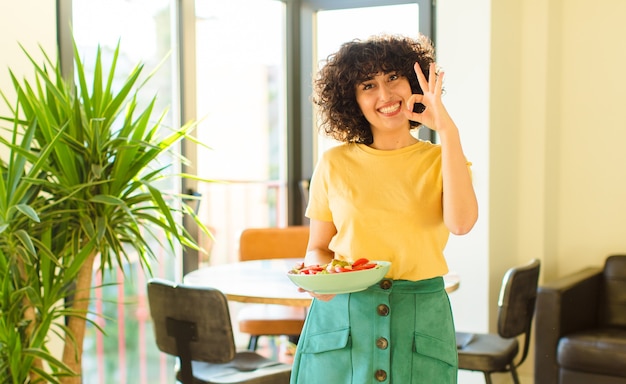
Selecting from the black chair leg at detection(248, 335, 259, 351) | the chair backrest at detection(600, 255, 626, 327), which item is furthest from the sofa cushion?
the black chair leg at detection(248, 335, 259, 351)

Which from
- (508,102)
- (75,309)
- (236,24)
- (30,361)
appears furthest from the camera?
(236,24)

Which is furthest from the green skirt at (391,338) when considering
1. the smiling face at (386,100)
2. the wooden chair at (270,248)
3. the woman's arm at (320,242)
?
the wooden chair at (270,248)

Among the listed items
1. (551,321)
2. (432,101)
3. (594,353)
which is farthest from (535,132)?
(432,101)

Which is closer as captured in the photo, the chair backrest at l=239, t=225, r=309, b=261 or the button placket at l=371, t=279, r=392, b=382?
the button placket at l=371, t=279, r=392, b=382

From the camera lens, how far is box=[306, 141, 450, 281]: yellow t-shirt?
5.59ft

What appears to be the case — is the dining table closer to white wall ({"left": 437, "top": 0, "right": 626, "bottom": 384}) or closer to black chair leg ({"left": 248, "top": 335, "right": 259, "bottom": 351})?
black chair leg ({"left": 248, "top": 335, "right": 259, "bottom": 351})

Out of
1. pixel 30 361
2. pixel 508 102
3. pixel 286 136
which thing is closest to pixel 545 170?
pixel 508 102

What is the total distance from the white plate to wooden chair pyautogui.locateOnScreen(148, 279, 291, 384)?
3.12 feet

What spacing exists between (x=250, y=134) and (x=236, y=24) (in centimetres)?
66

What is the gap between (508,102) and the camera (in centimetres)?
417

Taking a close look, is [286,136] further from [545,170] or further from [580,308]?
[580,308]

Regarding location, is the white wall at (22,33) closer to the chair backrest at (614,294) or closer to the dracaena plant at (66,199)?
the dracaena plant at (66,199)

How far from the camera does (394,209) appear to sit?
1.71 m

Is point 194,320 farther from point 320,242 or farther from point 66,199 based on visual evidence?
point 320,242
